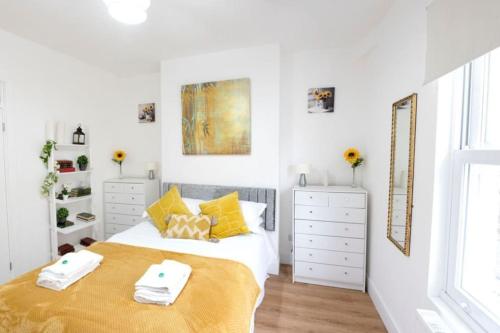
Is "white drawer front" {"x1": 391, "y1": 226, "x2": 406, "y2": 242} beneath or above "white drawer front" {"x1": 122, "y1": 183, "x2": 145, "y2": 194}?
beneath

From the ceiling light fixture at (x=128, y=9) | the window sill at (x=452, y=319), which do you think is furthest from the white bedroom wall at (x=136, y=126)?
the window sill at (x=452, y=319)

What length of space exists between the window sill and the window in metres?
0.03

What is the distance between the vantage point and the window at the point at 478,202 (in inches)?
39.5

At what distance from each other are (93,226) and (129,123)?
1.67m

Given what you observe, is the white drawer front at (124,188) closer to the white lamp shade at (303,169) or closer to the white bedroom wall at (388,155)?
the white lamp shade at (303,169)

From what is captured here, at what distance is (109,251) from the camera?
5.90 ft

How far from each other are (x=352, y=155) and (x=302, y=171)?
595mm

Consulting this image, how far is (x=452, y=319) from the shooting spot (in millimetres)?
1083

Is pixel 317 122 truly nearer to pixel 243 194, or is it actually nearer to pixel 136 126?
pixel 243 194

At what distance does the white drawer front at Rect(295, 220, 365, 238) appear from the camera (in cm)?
229

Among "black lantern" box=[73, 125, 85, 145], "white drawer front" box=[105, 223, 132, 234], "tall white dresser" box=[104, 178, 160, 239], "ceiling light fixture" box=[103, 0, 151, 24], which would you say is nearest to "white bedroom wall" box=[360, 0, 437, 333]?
"ceiling light fixture" box=[103, 0, 151, 24]

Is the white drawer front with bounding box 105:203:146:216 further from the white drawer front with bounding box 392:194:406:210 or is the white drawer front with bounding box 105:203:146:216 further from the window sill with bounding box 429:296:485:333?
the window sill with bounding box 429:296:485:333

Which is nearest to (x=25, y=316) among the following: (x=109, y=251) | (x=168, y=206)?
(x=109, y=251)

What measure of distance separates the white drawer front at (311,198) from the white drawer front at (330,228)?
211 mm
